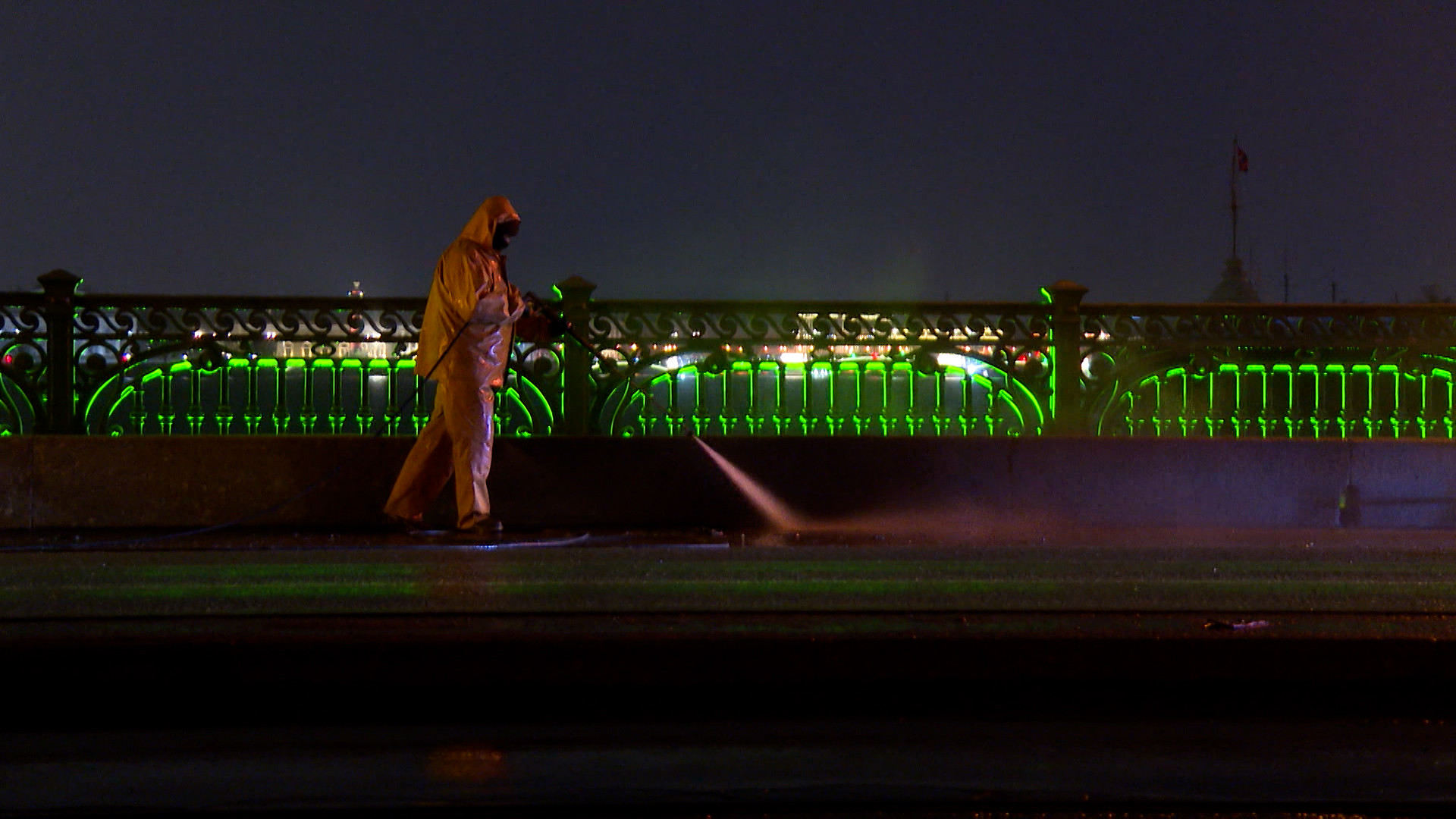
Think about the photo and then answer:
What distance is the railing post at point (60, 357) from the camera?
30.0 feet

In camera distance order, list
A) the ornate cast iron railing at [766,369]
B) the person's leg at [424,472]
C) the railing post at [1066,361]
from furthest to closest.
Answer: the railing post at [1066,361] < the ornate cast iron railing at [766,369] < the person's leg at [424,472]

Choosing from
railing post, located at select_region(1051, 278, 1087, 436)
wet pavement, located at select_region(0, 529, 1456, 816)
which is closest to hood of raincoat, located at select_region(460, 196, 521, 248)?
wet pavement, located at select_region(0, 529, 1456, 816)

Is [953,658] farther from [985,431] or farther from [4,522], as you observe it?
[4,522]

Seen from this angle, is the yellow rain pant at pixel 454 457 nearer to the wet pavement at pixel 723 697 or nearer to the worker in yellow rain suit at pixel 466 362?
the worker in yellow rain suit at pixel 466 362

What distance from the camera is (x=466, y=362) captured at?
26.5 ft

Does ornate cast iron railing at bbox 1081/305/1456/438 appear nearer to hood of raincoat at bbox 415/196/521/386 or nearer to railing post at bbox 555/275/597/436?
railing post at bbox 555/275/597/436

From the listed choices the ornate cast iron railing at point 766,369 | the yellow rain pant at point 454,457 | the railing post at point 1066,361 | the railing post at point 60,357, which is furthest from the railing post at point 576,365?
the railing post at point 1066,361

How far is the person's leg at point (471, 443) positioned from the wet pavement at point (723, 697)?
5.81 ft

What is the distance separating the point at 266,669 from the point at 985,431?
638cm

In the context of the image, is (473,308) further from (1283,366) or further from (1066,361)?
(1283,366)

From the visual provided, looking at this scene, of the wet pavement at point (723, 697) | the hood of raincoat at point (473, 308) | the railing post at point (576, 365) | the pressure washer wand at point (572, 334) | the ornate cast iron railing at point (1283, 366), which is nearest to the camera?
the wet pavement at point (723, 697)

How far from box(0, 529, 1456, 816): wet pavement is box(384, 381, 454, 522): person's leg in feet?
6.33

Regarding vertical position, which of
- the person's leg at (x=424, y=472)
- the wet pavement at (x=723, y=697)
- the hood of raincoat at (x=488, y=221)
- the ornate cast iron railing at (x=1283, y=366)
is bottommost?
the wet pavement at (x=723, y=697)

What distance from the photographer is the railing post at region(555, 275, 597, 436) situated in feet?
31.3
